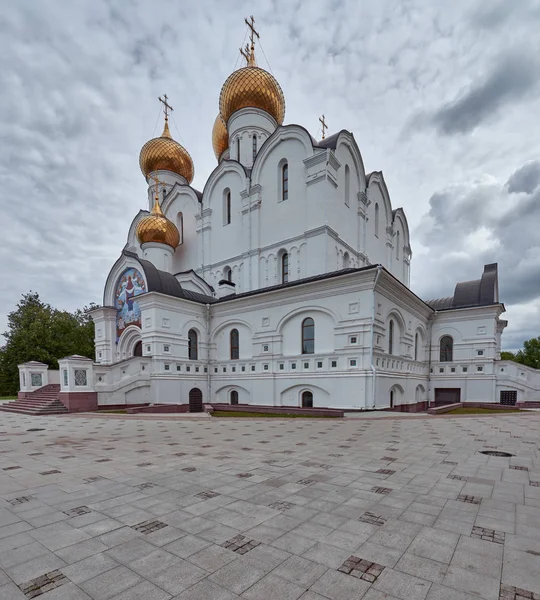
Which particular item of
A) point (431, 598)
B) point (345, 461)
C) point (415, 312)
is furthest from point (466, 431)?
point (415, 312)

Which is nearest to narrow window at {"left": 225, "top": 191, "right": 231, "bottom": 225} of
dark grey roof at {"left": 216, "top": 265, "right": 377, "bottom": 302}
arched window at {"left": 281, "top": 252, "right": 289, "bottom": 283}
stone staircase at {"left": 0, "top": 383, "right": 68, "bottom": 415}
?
arched window at {"left": 281, "top": 252, "right": 289, "bottom": 283}

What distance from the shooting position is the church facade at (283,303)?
16.6m

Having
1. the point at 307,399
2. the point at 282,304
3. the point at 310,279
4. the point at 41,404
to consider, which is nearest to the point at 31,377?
the point at 41,404

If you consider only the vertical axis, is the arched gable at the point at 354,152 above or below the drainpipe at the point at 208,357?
above

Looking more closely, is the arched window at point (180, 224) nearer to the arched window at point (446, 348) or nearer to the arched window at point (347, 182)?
the arched window at point (347, 182)

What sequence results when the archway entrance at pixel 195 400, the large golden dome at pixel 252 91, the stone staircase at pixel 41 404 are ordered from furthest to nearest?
the large golden dome at pixel 252 91
the archway entrance at pixel 195 400
the stone staircase at pixel 41 404

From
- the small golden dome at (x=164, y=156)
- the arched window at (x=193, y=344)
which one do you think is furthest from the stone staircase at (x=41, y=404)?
the small golden dome at (x=164, y=156)

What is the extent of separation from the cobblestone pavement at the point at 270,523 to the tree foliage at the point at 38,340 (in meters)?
29.2

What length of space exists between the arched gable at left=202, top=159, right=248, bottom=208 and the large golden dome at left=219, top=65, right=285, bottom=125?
4.91 meters

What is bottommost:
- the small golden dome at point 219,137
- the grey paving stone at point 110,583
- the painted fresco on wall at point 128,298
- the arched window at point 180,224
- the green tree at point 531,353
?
the green tree at point 531,353

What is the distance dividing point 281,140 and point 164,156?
45.3 ft

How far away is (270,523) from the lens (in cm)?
371

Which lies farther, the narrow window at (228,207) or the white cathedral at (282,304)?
the narrow window at (228,207)

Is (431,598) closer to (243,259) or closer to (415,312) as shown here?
(415,312)
